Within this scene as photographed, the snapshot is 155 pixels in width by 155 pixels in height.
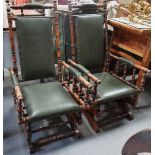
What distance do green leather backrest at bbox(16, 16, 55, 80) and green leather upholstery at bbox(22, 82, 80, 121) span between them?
0.15m

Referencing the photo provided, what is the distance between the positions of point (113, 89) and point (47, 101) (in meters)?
0.63

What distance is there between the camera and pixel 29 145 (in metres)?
1.70

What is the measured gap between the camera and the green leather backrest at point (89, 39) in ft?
6.75

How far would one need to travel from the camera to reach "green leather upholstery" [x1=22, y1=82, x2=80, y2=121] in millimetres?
1550

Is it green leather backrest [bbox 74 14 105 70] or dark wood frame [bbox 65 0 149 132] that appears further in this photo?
green leather backrest [bbox 74 14 105 70]

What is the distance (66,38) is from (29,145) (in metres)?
1.24

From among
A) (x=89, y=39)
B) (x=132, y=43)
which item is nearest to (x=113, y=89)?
(x=89, y=39)

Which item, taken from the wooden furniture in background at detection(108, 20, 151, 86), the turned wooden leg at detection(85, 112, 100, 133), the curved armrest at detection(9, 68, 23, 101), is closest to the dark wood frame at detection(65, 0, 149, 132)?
the turned wooden leg at detection(85, 112, 100, 133)

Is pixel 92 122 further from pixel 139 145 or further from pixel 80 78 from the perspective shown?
pixel 139 145

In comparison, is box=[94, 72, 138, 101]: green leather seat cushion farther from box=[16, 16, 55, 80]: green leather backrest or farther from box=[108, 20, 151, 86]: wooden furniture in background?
box=[16, 16, 55, 80]: green leather backrest

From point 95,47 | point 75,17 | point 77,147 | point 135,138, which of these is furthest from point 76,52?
point 135,138

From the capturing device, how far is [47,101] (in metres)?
1.66

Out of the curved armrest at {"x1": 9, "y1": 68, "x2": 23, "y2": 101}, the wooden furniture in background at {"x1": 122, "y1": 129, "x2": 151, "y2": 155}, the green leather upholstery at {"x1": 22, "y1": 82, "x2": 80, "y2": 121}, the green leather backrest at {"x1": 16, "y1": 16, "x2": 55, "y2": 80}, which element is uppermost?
the green leather backrest at {"x1": 16, "y1": 16, "x2": 55, "y2": 80}

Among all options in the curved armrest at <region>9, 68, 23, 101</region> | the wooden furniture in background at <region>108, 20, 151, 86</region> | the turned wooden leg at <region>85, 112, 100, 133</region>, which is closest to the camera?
the curved armrest at <region>9, 68, 23, 101</region>
